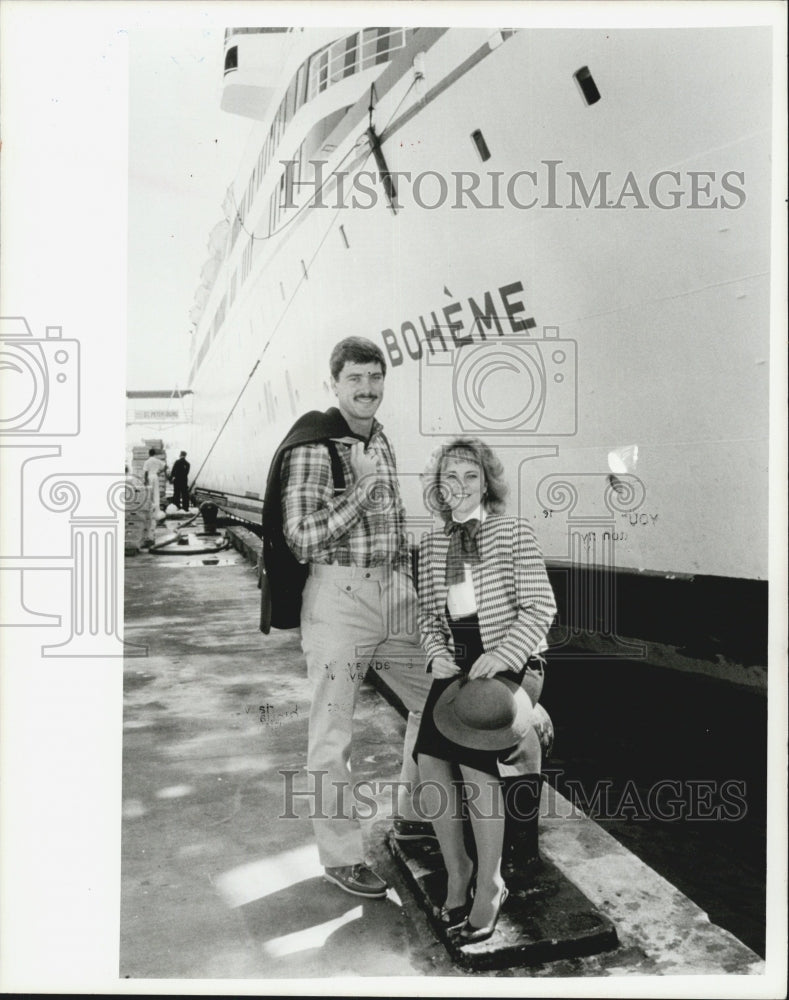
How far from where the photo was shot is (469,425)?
2.35 metres

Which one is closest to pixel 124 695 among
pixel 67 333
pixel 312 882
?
pixel 312 882

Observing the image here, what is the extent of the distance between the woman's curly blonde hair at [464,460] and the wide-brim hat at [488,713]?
473mm

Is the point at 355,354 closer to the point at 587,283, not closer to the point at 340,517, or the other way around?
the point at 340,517

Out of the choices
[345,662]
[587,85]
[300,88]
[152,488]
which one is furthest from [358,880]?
[300,88]

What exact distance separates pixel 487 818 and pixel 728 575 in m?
1.05

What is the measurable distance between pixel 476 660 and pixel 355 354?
37.5 inches

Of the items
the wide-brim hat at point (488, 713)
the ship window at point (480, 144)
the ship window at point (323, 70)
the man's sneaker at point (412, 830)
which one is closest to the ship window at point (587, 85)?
the ship window at point (480, 144)

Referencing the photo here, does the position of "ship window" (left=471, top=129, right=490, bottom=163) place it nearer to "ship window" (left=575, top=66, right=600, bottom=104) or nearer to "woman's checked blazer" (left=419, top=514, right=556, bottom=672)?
"ship window" (left=575, top=66, right=600, bottom=104)

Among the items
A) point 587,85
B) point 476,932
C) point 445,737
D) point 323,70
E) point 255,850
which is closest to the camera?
point 476,932

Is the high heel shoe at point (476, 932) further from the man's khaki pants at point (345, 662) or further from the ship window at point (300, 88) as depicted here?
the ship window at point (300, 88)

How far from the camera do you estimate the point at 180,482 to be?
9.91 feet

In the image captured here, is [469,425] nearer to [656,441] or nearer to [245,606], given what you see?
[656,441]

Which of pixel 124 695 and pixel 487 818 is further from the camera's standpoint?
pixel 124 695

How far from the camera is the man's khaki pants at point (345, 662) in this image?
7.22 ft
